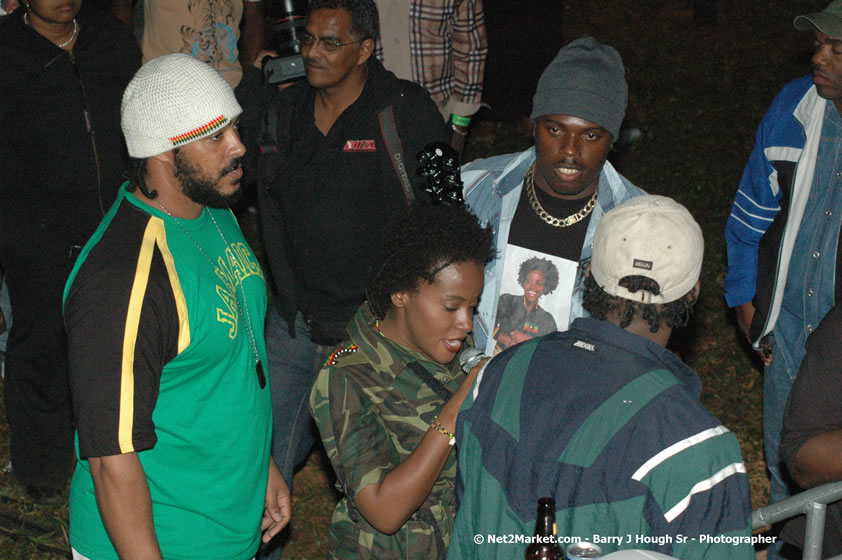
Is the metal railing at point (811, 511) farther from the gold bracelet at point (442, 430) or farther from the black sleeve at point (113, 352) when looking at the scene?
the black sleeve at point (113, 352)

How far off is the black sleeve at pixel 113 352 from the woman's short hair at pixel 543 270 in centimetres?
173

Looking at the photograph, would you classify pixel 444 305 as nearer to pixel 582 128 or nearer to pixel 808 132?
pixel 582 128

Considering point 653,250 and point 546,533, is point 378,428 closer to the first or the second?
point 546,533

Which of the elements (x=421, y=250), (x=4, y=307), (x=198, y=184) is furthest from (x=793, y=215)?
(x=4, y=307)

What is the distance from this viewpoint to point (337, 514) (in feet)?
10.7

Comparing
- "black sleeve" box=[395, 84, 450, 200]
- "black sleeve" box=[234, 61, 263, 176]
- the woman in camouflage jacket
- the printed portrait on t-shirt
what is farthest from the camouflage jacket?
"black sleeve" box=[234, 61, 263, 176]

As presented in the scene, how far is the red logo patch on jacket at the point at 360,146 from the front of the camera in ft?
14.0

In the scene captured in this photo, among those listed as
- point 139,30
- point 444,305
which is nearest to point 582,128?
point 444,305

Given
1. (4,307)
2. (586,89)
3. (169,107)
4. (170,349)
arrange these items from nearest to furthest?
(170,349), (169,107), (586,89), (4,307)

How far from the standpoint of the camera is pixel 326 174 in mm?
4273

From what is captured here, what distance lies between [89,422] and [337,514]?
988mm

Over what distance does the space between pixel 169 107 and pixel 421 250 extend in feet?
3.29

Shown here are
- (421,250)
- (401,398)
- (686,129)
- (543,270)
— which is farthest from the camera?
(686,129)

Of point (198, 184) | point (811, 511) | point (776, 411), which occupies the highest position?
point (198, 184)
